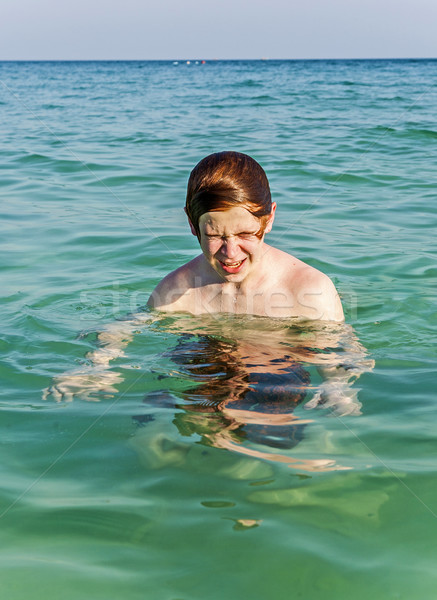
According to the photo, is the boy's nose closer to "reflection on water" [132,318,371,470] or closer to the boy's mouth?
the boy's mouth

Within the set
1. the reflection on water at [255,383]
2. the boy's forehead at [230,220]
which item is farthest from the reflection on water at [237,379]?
the boy's forehead at [230,220]

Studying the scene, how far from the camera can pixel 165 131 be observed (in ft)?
47.3

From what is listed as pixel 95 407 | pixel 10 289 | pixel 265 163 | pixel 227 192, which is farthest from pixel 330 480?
pixel 265 163

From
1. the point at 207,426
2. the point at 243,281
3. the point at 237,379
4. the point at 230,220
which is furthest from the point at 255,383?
the point at 243,281

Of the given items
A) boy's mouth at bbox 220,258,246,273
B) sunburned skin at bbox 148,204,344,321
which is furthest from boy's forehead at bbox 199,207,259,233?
boy's mouth at bbox 220,258,246,273

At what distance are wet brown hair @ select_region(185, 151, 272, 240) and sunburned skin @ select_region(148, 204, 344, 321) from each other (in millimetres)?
43

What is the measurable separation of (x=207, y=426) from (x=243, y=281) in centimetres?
126

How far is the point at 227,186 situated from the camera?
126 inches

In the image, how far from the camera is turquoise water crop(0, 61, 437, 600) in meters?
2.05

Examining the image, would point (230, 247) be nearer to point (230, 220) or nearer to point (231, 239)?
point (231, 239)

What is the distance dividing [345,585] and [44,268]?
4.50 meters

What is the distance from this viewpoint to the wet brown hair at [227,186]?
3215 millimetres

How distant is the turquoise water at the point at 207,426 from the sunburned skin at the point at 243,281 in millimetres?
110

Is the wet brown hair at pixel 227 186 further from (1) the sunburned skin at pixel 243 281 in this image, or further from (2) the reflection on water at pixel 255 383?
(2) the reflection on water at pixel 255 383
